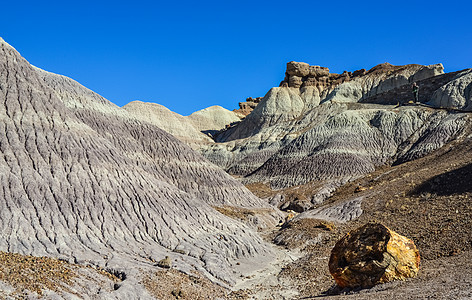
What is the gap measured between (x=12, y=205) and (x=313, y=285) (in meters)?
12.8

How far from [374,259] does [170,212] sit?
498 inches

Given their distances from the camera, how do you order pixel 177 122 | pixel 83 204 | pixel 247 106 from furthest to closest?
1. pixel 247 106
2. pixel 177 122
3. pixel 83 204

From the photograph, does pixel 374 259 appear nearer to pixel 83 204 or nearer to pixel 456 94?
pixel 83 204

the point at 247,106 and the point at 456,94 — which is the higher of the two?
the point at 247,106

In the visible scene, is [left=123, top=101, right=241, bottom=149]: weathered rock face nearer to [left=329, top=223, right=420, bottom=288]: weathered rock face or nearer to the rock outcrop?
the rock outcrop

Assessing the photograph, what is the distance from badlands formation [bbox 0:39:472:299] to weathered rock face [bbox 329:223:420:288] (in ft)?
1.33

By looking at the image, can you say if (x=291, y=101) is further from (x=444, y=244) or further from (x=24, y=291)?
(x=24, y=291)

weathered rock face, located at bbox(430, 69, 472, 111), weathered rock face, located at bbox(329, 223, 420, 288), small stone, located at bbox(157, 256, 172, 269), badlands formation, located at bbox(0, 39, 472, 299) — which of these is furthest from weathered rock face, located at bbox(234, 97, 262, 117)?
weathered rock face, located at bbox(329, 223, 420, 288)

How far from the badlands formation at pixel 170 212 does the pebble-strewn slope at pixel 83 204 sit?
2.8 inches

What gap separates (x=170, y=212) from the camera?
2395cm

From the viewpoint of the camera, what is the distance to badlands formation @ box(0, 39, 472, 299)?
51.4ft

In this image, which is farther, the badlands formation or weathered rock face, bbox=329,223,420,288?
the badlands formation

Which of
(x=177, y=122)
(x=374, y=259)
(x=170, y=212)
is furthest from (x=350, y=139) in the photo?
(x=177, y=122)

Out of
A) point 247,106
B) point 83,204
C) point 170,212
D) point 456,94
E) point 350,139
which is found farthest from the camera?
point 247,106
